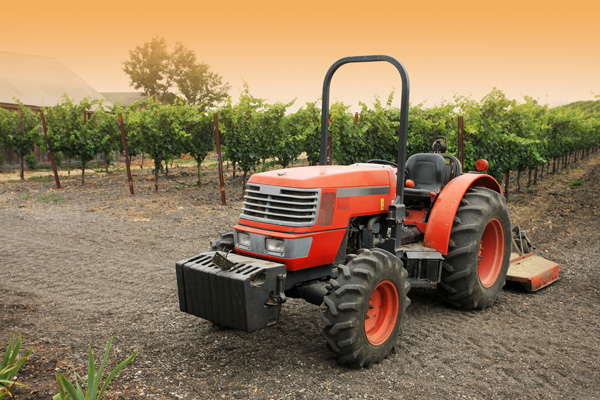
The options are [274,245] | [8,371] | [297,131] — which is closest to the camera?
[8,371]

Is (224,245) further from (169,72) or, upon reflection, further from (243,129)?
(169,72)

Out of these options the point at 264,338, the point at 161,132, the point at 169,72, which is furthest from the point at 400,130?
the point at 169,72

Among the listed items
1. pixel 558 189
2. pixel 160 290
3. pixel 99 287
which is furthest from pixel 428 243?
pixel 558 189

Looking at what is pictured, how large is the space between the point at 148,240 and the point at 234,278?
5871mm

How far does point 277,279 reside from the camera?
3627 millimetres

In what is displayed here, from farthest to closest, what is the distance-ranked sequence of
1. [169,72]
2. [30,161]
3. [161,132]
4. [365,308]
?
[169,72]
[30,161]
[161,132]
[365,308]

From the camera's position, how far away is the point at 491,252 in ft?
18.4

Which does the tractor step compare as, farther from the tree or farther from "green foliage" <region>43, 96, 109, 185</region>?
the tree

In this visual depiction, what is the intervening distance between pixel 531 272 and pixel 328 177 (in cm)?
345

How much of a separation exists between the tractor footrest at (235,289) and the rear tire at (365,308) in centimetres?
42

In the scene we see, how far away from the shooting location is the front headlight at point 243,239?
4062 mm

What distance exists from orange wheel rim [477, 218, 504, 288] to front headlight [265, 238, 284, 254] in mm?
2747

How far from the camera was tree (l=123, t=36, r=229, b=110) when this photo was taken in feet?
154

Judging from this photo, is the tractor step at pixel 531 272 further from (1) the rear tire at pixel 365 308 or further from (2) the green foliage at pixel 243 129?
(2) the green foliage at pixel 243 129
